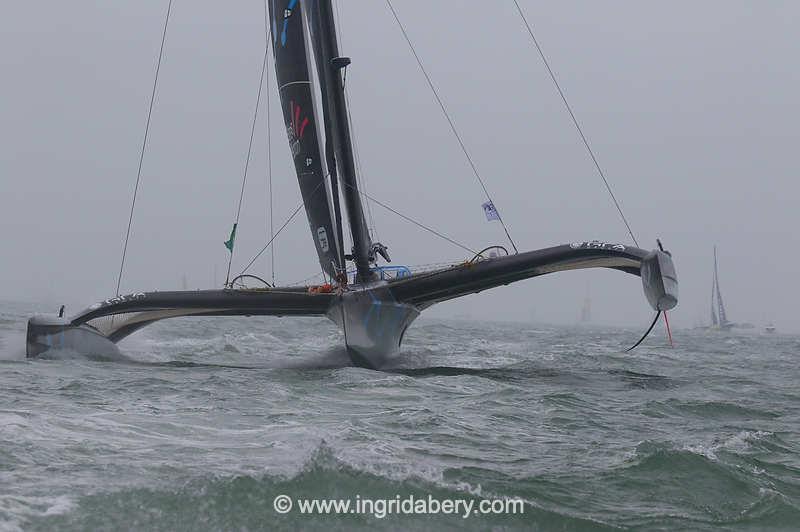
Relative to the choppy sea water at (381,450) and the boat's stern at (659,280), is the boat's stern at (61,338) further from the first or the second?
the boat's stern at (659,280)

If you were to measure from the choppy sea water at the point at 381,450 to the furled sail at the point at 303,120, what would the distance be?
3.48 m

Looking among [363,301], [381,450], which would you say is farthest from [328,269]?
[381,450]

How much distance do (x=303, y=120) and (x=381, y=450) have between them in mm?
8225

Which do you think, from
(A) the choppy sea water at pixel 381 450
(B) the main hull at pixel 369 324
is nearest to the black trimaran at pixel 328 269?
(B) the main hull at pixel 369 324

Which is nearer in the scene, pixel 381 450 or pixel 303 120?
pixel 381 450

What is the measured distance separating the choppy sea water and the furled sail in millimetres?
3480

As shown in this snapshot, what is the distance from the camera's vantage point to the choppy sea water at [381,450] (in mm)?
3637

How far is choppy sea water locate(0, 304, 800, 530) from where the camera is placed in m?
3.64

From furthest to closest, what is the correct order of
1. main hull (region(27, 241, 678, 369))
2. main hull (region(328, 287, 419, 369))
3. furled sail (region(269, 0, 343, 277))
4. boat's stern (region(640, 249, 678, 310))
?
furled sail (region(269, 0, 343, 277))
main hull (region(328, 287, 419, 369))
main hull (region(27, 241, 678, 369))
boat's stern (region(640, 249, 678, 310))

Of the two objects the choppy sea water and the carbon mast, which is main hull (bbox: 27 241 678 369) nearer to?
the carbon mast

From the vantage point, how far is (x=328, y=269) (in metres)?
12.3

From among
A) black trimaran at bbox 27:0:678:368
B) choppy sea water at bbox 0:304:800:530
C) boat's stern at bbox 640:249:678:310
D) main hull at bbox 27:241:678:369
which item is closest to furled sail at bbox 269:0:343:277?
black trimaran at bbox 27:0:678:368

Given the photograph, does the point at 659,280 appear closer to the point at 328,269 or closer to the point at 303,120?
the point at 328,269

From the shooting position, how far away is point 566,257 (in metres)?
10.5
